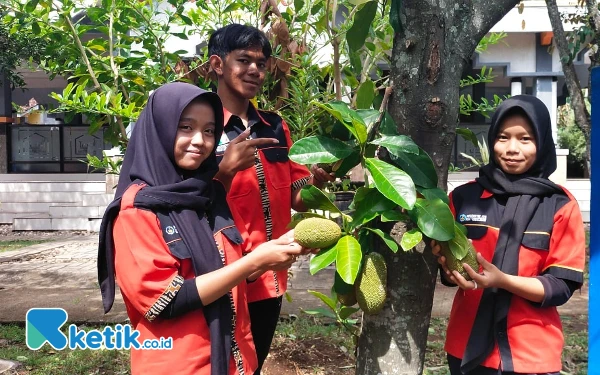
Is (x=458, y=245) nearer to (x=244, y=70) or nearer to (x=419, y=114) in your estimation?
(x=419, y=114)

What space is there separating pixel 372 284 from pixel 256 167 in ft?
2.19

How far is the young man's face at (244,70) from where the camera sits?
179 cm

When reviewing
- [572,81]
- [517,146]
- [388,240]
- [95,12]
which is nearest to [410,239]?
[388,240]

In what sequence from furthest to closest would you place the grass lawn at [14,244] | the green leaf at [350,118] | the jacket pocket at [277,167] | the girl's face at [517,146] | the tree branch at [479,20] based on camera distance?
the grass lawn at [14,244]
the jacket pocket at [277,167]
the girl's face at [517,146]
the tree branch at [479,20]
the green leaf at [350,118]

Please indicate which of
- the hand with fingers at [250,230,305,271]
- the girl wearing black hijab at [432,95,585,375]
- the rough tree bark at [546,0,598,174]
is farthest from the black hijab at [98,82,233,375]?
the rough tree bark at [546,0,598,174]

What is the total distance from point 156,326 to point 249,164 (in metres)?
0.51

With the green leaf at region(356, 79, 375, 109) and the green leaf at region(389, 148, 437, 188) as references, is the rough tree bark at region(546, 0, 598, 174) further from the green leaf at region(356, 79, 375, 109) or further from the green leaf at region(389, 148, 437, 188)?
the green leaf at region(389, 148, 437, 188)

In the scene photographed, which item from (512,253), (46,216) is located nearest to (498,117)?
(512,253)

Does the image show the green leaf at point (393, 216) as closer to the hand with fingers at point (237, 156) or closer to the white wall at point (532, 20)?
the hand with fingers at point (237, 156)

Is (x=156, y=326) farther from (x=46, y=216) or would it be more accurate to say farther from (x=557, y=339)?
(x=46, y=216)

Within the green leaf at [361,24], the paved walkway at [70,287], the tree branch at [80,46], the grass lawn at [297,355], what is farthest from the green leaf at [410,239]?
the paved walkway at [70,287]

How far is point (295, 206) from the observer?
1.96 meters

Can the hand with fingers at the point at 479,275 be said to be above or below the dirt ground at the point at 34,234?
above

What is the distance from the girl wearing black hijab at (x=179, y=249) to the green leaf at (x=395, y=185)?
0.24m
